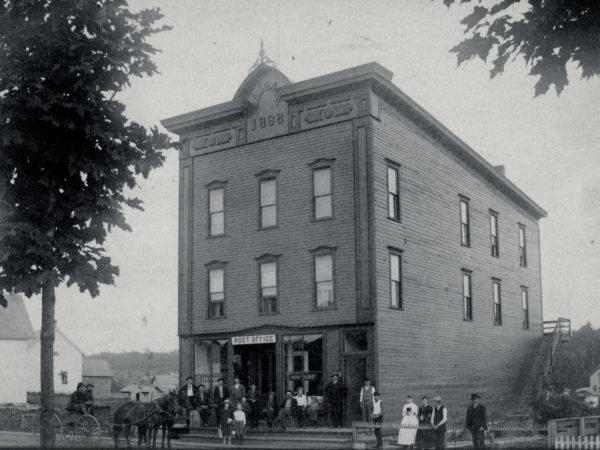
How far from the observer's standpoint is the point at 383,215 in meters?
28.5

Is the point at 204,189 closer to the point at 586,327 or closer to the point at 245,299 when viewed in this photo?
the point at 245,299

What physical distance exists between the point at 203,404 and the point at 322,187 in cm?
891

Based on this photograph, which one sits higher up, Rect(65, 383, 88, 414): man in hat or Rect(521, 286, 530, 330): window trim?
Rect(521, 286, 530, 330): window trim

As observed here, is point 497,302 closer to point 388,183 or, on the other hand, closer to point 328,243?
point 388,183

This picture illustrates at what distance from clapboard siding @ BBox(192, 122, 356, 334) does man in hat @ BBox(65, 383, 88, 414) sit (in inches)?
283

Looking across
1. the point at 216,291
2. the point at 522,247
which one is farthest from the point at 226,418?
the point at 522,247

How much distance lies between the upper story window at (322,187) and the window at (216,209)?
4.45m

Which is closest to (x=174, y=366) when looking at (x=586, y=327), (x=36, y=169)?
(x=586, y=327)

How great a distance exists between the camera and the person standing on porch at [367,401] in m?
25.3

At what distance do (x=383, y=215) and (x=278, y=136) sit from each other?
5.22 meters

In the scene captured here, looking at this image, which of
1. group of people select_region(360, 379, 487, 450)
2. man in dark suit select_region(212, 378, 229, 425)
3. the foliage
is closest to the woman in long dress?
group of people select_region(360, 379, 487, 450)

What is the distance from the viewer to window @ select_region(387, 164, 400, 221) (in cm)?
2939

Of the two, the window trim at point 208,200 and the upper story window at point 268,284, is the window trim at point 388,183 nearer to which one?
the upper story window at point 268,284

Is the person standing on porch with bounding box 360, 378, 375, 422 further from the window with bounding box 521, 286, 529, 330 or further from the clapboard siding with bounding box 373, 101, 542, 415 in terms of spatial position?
the window with bounding box 521, 286, 529, 330
